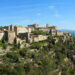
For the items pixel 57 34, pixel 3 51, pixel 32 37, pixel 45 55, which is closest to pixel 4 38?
pixel 3 51

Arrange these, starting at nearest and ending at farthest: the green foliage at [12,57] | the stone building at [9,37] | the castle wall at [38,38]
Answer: the green foliage at [12,57] < the stone building at [9,37] < the castle wall at [38,38]

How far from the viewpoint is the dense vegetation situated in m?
21.3

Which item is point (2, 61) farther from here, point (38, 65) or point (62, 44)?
point (62, 44)

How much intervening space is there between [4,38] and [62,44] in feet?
43.8

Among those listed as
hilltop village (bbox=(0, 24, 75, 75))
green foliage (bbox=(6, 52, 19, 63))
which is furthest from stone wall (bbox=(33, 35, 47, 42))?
green foliage (bbox=(6, 52, 19, 63))

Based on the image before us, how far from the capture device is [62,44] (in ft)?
109

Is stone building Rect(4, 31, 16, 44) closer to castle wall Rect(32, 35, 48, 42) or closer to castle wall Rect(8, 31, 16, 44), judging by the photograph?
castle wall Rect(8, 31, 16, 44)

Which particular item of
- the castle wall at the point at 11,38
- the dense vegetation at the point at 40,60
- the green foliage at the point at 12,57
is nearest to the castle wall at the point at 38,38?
the dense vegetation at the point at 40,60

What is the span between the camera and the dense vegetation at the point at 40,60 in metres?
21.3

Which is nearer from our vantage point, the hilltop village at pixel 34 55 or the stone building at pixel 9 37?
the hilltop village at pixel 34 55

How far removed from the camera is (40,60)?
83.2 ft

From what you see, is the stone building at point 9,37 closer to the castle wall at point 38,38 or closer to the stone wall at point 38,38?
the castle wall at point 38,38

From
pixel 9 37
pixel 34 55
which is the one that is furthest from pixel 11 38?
pixel 34 55

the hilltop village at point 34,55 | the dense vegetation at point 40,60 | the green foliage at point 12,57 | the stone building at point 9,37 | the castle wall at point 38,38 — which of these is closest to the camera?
the dense vegetation at point 40,60
